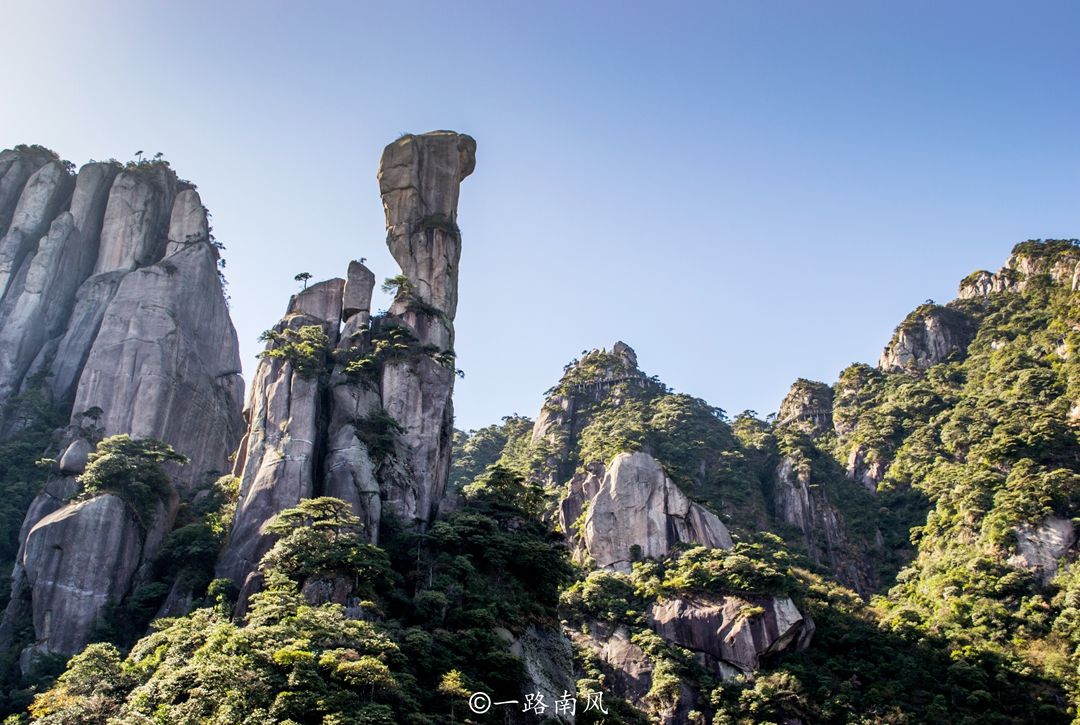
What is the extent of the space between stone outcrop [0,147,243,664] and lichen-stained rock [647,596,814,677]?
24692 millimetres

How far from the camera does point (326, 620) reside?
85.3 feet

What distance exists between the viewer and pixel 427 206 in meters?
52.5

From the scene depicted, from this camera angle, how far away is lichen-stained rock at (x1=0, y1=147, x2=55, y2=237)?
60.7 meters

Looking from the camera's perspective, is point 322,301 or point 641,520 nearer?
point 322,301

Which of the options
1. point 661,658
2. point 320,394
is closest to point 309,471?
point 320,394

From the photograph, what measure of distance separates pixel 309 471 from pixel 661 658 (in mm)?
18938

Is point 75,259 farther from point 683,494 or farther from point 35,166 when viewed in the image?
point 683,494

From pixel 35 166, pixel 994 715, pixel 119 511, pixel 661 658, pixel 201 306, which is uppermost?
pixel 35 166

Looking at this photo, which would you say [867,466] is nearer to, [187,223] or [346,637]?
[346,637]

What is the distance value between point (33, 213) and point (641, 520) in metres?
45.8

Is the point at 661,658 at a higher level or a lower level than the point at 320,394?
lower

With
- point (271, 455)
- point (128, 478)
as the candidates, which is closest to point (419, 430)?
point (271, 455)

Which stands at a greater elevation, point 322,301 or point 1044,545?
point 322,301

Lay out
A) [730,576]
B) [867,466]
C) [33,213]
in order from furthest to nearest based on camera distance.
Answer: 1. [867,466]
2. [33,213]
3. [730,576]
